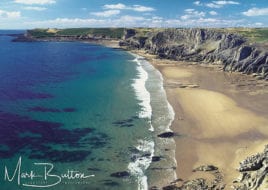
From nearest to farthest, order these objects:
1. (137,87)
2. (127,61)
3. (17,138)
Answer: (17,138) < (137,87) < (127,61)

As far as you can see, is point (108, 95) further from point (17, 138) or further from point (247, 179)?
point (247, 179)

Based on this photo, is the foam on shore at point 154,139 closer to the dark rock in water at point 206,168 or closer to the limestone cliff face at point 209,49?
the dark rock in water at point 206,168

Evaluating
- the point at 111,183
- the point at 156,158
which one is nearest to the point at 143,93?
the point at 156,158

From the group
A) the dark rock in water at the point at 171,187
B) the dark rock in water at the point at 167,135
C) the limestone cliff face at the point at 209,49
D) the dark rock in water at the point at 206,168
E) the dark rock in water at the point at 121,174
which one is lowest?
the dark rock in water at the point at 171,187

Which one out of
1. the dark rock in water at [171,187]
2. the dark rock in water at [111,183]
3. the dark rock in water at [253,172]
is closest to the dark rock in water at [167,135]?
the dark rock in water at [253,172]

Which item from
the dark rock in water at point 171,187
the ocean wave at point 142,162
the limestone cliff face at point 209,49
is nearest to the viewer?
the dark rock in water at point 171,187

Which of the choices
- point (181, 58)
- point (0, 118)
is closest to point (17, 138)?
point (0, 118)

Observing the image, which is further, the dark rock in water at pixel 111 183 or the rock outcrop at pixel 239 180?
the dark rock in water at pixel 111 183
